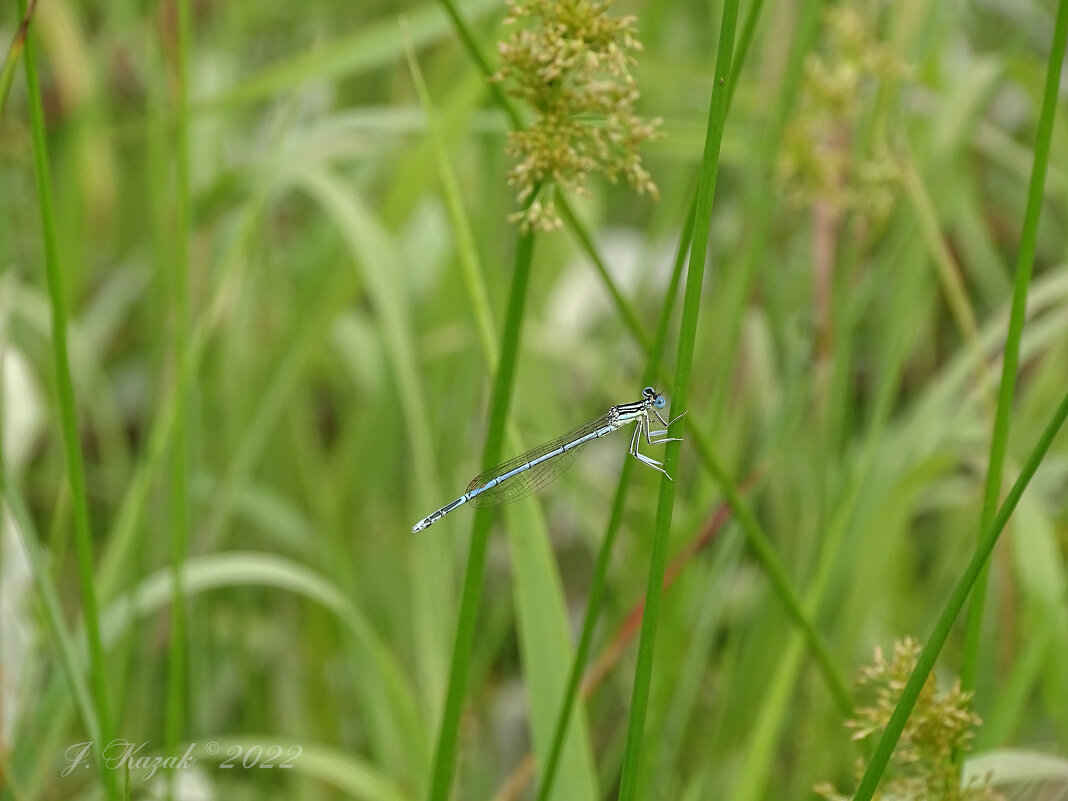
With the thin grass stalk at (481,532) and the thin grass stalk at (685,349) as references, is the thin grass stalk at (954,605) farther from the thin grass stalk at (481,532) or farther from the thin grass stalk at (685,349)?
the thin grass stalk at (481,532)

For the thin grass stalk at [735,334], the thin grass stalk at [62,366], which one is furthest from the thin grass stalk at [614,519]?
the thin grass stalk at [62,366]

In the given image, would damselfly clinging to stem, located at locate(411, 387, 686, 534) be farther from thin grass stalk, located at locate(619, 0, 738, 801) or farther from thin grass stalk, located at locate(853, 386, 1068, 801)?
thin grass stalk, located at locate(853, 386, 1068, 801)

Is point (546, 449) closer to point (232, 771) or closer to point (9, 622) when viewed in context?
point (9, 622)

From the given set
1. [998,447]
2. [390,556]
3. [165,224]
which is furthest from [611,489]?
[998,447]

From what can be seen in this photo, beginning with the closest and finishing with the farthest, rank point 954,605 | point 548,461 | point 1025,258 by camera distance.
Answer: point 954,605
point 1025,258
point 548,461

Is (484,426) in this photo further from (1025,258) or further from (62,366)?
(1025,258)

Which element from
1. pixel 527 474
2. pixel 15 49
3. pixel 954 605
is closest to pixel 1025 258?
pixel 954 605
